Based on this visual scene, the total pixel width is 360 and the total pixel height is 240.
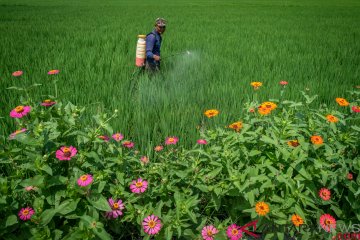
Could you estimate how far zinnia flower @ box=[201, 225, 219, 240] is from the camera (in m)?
1.13

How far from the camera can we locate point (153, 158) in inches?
73.9

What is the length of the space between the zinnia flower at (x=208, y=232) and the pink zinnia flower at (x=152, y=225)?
0.64 feet

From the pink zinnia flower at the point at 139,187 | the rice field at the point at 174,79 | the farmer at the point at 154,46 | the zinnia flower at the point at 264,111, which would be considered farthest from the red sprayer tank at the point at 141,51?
the pink zinnia flower at the point at 139,187

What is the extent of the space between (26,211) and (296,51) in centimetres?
458

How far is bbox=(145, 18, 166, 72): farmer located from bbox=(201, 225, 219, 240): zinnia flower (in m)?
2.15

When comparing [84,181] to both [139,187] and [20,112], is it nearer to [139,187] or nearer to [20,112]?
[139,187]

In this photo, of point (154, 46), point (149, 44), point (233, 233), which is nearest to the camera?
point (233, 233)

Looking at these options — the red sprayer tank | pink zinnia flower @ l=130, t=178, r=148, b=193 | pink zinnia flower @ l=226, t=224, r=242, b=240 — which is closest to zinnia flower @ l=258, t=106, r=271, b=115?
pink zinnia flower @ l=226, t=224, r=242, b=240

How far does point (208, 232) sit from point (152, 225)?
0.80ft

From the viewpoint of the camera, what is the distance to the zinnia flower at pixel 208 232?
3.71ft

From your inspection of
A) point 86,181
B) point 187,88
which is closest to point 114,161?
point 86,181

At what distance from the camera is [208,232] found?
1.14m

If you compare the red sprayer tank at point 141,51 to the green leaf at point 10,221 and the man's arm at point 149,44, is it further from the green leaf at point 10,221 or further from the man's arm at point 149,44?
the green leaf at point 10,221

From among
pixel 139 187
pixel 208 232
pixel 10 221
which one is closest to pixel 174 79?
pixel 139 187
